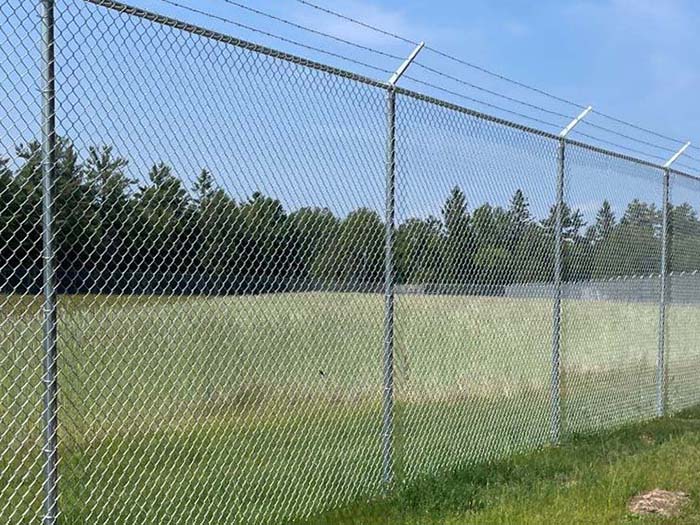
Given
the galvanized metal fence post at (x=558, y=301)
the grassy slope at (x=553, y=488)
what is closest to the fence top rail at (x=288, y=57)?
the galvanized metal fence post at (x=558, y=301)

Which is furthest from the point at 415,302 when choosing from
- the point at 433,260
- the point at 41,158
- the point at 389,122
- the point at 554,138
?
the point at 41,158

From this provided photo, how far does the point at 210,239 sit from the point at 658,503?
3.60 m

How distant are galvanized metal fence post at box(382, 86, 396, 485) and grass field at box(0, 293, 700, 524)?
0.25ft

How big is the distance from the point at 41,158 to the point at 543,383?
5.37 meters

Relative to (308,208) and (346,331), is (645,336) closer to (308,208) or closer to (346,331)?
(346,331)

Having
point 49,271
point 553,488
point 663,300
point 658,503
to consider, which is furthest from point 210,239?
point 663,300

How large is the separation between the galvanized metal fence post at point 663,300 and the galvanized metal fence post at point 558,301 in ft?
7.78

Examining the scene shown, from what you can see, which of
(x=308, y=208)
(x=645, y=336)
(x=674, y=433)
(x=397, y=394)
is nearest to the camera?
(x=308, y=208)

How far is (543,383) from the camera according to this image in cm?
735

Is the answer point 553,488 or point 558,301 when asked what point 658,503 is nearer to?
point 553,488

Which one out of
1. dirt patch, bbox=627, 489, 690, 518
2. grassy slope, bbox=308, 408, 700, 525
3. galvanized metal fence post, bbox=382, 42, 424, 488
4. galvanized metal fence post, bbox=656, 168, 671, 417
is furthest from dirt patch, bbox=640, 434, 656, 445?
galvanized metal fence post, bbox=382, 42, 424, 488

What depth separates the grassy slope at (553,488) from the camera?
16.3 ft

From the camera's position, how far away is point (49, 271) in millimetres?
3334

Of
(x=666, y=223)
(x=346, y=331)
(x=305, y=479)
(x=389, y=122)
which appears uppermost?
(x=666, y=223)
